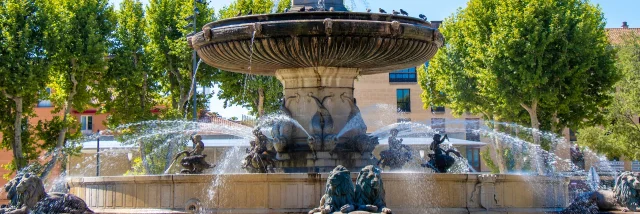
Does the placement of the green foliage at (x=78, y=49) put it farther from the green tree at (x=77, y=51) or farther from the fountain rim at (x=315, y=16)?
the fountain rim at (x=315, y=16)

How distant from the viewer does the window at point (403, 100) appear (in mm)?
50656

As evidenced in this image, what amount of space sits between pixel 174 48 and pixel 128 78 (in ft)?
7.45

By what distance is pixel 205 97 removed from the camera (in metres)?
34.9

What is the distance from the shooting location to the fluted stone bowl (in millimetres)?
12953

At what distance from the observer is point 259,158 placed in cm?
1397

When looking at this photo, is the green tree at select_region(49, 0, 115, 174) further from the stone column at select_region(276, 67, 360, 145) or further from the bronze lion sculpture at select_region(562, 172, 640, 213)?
the bronze lion sculpture at select_region(562, 172, 640, 213)

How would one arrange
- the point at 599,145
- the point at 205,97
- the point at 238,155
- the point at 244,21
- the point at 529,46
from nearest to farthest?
1. the point at 244,21
2. the point at 238,155
3. the point at 529,46
4. the point at 205,97
5. the point at 599,145

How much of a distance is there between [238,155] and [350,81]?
2818mm

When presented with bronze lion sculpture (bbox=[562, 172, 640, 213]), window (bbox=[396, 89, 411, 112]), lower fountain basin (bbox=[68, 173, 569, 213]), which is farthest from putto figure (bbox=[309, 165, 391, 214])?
window (bbox=[396, 89, 411, 112])

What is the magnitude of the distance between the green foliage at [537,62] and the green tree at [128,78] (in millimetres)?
12460

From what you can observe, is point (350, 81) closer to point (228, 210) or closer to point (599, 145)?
point (228, 210)

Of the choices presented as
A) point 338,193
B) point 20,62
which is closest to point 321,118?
point 338,193

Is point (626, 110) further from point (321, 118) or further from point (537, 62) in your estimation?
point (321, 118)

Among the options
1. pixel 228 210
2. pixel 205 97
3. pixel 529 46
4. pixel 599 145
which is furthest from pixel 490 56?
pixel 228 210
